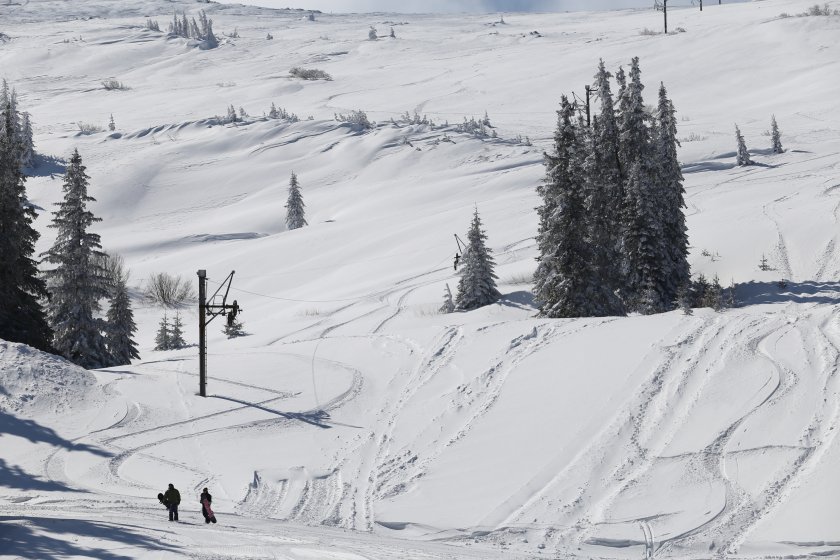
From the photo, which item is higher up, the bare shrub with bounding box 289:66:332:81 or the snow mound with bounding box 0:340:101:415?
the bare shrub with bounding box 289:66:332:81

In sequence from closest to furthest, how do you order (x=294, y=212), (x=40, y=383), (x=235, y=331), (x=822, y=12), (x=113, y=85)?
(x=40, y=383)
(x=235, y=331)
(x=294, y=212)
(x=822, y=12)
(x=113, y=85)

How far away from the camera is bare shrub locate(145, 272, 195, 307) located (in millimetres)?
57625

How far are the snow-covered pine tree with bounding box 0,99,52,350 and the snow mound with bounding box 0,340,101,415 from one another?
3.72m

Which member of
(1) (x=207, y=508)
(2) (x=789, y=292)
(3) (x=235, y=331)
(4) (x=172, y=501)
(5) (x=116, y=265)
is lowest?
(3) (x=235, y=331)

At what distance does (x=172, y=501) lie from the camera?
17328 millimetres

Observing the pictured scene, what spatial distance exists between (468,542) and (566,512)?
2.39 metres

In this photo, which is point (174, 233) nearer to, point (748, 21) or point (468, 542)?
point (468, 542)

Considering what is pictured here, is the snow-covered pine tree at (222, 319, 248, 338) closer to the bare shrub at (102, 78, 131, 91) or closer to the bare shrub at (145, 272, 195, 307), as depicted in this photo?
the bare shrub at (145, 272, 195, 307)

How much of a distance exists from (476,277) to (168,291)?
26.9 meters

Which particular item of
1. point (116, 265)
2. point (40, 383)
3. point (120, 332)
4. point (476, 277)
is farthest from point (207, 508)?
point (116, 265)

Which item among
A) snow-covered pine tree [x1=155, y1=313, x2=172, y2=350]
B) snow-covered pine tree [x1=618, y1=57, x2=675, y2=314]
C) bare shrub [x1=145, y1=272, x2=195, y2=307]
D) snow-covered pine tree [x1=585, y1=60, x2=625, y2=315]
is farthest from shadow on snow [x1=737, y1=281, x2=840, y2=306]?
bare shrub [x1=145, y1=272, x2=195, y2=307]

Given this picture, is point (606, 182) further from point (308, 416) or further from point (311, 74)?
point (311, 74)

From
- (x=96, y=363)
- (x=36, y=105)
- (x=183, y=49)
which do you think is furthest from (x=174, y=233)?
(x=183, y=49)

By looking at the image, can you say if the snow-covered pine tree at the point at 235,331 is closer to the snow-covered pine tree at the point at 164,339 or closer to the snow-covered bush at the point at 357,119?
the snow-covered pine tree at the point at 164,339
